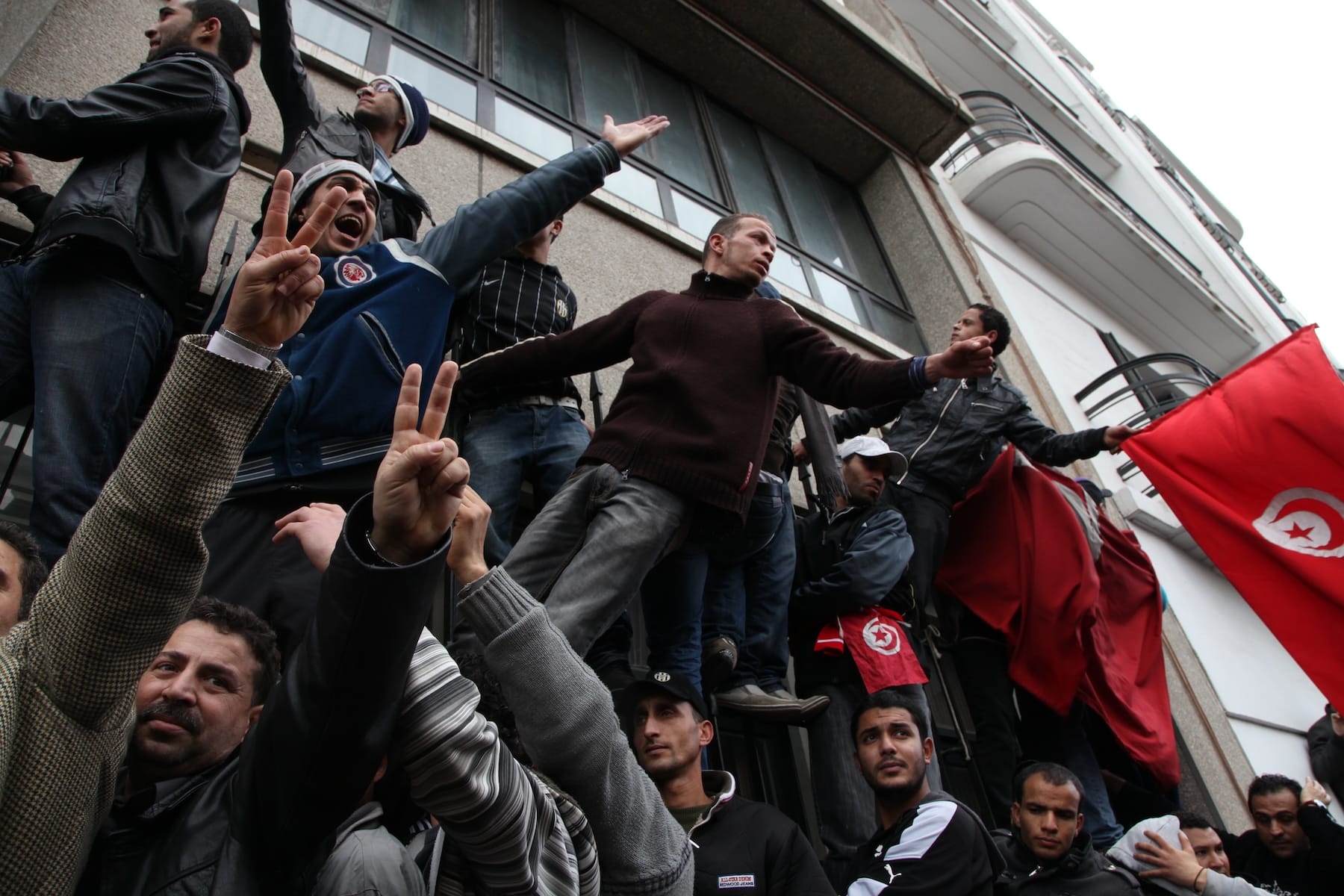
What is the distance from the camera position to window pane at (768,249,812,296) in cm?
671

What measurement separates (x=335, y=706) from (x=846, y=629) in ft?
8.44

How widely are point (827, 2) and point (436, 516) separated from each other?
7771mm

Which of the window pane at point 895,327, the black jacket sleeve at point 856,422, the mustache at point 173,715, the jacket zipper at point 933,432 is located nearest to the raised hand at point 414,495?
the mustache at point 173,715

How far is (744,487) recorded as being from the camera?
8.45 ft

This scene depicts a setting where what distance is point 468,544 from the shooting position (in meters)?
1.66

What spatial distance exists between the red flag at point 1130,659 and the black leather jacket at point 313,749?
400 cm

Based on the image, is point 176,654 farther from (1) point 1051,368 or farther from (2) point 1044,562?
(1) point 1051,368

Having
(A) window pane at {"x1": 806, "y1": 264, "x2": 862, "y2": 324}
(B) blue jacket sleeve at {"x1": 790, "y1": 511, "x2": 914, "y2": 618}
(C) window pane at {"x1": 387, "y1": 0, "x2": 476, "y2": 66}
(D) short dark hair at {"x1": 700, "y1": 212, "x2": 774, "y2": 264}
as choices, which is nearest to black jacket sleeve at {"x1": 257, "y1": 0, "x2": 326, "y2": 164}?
(D) short dark hair at {"x1": 700, "y1": 212, "x2": 774, "y2": 264}

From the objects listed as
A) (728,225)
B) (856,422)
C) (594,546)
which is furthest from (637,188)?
(594,546)

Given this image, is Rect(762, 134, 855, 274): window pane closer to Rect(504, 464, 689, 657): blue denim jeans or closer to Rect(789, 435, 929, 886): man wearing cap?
Rect(789, 435, 929, 886): man wearing cap

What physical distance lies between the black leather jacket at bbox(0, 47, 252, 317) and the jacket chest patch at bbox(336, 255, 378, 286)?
40 cm

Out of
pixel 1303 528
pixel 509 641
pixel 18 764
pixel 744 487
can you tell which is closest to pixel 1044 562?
pixel 1303 528

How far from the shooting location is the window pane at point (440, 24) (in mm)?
5645

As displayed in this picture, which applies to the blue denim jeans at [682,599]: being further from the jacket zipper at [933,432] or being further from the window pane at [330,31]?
the window pane at [330,31]
